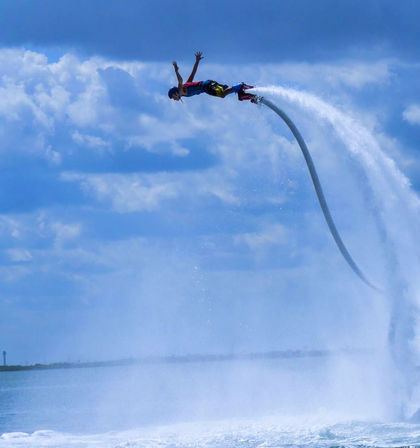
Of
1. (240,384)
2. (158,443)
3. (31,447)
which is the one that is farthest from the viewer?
(240,384)

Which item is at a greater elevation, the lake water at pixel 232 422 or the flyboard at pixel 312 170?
the flyboard at pixel 312 170

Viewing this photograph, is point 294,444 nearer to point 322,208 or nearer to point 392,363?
point 392,363

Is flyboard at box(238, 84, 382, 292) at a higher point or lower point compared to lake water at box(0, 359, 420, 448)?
higher

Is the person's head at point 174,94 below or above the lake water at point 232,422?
above

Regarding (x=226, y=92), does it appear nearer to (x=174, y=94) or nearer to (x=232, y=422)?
(x=174, y=94)

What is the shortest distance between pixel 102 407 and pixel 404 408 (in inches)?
1798

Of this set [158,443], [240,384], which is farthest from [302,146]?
[240,384]

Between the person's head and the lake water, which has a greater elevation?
the person's head

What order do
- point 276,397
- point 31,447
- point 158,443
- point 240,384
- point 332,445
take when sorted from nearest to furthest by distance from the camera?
1. point 332,445
2. point 158,443
3. point 31,447
4. point 276,397
5. point 240,384

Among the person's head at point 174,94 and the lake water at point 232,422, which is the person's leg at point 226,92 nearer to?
the person's head at point 174,94

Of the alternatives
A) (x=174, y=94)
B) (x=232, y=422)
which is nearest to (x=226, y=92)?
(x=174, y=94)

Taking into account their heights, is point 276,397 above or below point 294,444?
above

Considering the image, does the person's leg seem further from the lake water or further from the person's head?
the lake water

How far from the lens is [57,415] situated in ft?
283
